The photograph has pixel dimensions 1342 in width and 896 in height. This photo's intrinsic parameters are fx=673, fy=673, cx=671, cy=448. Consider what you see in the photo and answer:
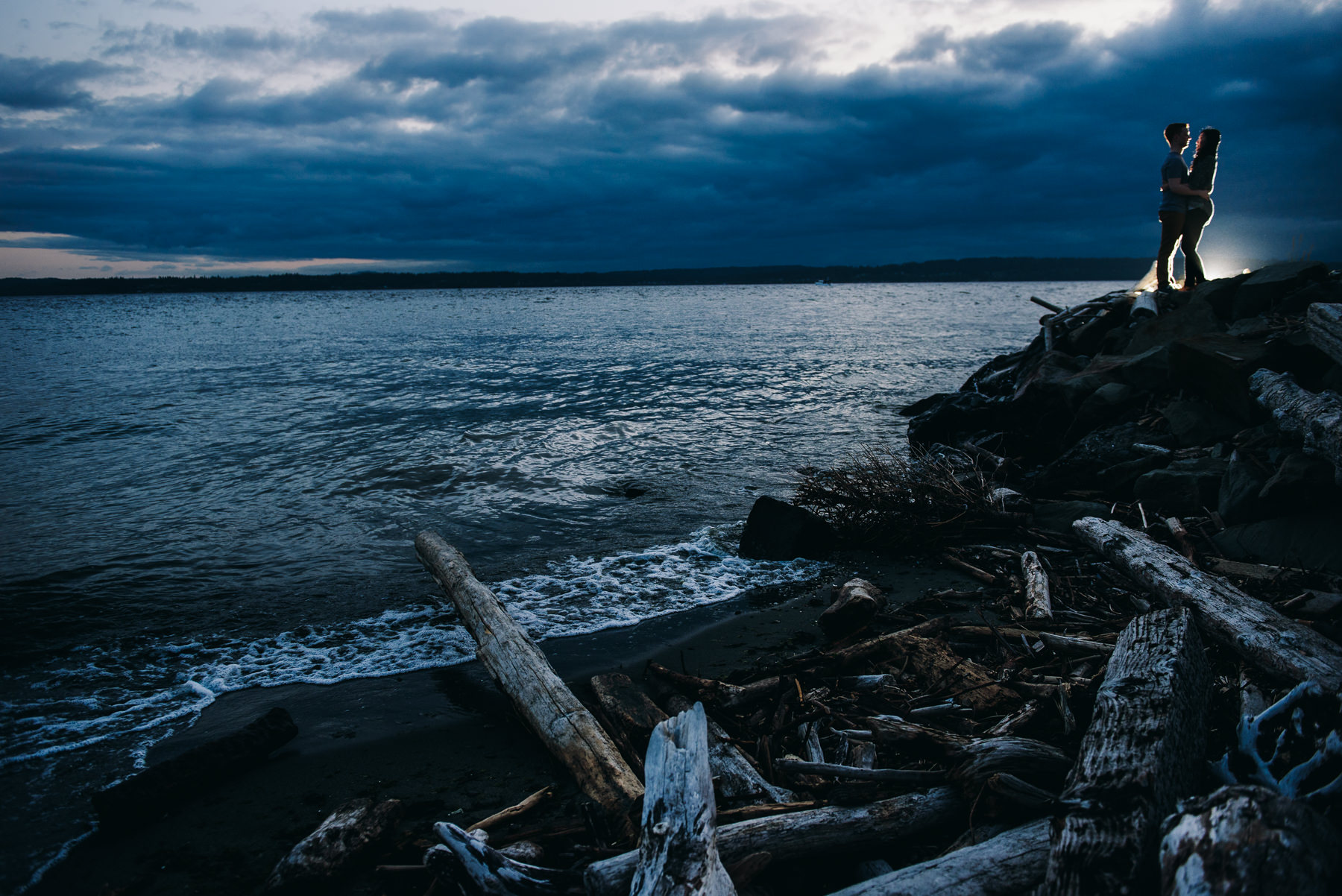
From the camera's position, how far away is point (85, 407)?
1923 cm

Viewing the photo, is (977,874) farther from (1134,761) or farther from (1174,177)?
(1174,177)

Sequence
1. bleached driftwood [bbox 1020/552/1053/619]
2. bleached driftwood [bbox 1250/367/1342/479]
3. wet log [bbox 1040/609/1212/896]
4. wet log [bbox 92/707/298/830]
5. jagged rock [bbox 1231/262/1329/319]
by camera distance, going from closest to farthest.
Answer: wet log [bbox 1040/609/1212/896] < wet log [bbox 92/707/298/830] < bleached driftwood [bbox 1020/552/1053/619] < bleached driftwood [bbox 1250/367/1342/479] < jagged rock [bbox 1231/262/1329/319]

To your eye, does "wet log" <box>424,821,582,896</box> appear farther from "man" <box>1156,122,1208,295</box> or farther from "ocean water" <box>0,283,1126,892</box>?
"man" <box>1156,122,1208,295</box>

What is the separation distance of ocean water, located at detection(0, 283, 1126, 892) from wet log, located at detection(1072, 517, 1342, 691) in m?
3.07

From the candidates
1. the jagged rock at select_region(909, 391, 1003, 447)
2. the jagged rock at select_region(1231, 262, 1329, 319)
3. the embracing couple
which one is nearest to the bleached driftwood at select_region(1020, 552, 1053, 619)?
the jagged rock at select_region(909, 391, 1003, 447)

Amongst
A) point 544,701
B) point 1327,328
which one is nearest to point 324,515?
point 544,701

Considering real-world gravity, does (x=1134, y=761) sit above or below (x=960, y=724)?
above

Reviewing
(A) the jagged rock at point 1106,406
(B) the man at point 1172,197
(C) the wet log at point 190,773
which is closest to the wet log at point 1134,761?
(C) the wet log at point 190,773

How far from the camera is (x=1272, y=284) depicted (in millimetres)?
9680

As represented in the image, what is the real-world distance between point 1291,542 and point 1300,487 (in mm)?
509

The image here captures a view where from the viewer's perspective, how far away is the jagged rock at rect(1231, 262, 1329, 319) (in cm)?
945

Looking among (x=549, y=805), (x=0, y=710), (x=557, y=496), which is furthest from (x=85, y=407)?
(x=549, y=805)

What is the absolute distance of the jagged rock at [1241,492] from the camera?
20.7ft

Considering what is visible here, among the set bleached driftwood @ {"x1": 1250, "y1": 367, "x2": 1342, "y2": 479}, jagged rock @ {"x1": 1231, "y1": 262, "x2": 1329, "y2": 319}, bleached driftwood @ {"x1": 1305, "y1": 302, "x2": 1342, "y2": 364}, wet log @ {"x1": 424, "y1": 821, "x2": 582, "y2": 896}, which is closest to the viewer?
wet log @ {"x1": 424, "y1": 821, "x2": 582, "y2": 896}
